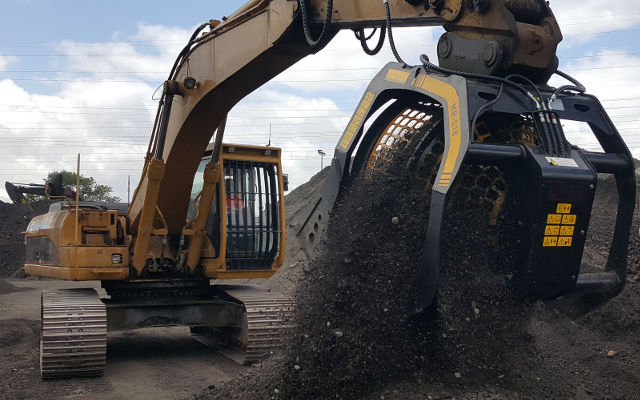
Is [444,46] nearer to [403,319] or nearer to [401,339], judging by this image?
[403,319]

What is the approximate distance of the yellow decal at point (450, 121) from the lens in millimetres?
3676

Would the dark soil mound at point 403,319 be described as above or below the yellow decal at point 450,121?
below

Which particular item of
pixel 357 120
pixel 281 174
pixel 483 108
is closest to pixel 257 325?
pixel 281 174

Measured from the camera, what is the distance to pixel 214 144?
23.2 ft

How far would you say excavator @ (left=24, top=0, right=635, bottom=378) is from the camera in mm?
3811

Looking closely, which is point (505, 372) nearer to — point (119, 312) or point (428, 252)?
point (428, 252)

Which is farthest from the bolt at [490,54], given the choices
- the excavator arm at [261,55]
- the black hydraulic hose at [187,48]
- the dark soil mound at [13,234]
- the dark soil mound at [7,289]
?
the dark soil mound at [13,234]

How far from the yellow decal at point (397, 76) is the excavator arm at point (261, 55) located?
0.25 metres

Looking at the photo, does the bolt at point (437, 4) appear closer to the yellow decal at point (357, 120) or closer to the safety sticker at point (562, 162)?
the yellow decal at point (357, 120)

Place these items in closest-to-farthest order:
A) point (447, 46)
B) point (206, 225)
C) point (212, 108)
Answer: point (447, 46) → point (212, 108) → point (206, 225)

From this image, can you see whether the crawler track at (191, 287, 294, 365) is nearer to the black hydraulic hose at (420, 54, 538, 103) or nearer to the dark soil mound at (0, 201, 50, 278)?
the black hydraulic hose at (420, 54, 538, 103)

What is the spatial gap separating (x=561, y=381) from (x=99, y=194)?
151ft

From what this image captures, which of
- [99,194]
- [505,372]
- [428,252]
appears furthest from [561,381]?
[99,194]

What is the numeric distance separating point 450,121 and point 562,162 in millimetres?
614
